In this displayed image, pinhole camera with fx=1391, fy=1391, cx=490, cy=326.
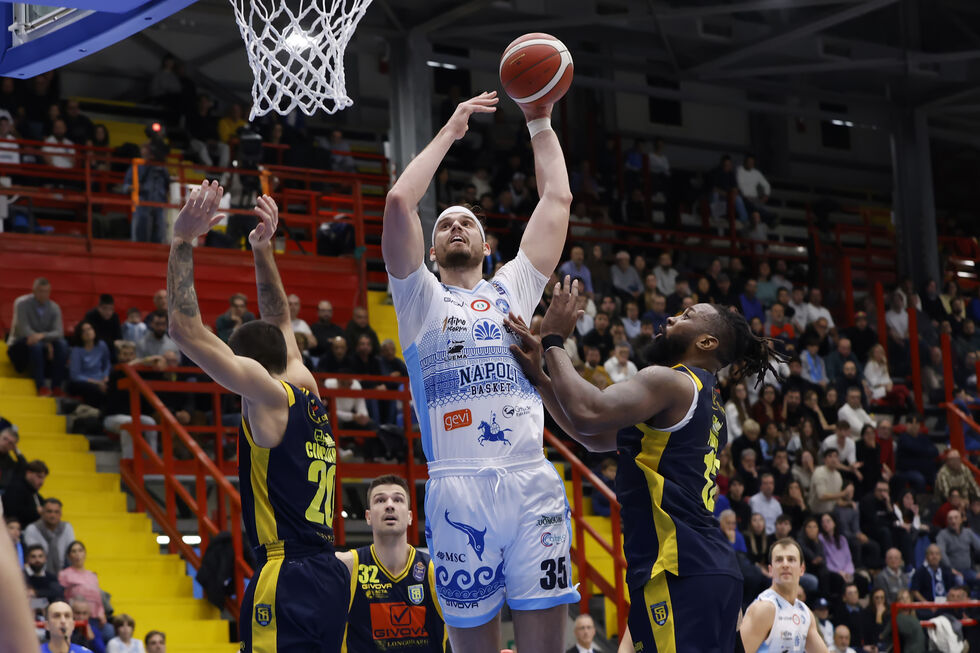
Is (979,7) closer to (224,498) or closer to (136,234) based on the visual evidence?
(136,234)

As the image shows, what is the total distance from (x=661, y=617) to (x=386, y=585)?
3009 mm

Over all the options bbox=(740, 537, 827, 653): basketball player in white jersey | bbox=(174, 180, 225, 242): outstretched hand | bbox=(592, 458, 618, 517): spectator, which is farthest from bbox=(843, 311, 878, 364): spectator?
bbox=(174, 180, 225, 242): outstretched hand

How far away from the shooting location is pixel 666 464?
5.89 metres

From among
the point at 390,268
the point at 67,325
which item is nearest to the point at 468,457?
the point at 390,268

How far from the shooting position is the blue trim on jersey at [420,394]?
6.07 meters

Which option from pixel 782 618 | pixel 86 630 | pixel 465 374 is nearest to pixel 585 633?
pixel 782 618

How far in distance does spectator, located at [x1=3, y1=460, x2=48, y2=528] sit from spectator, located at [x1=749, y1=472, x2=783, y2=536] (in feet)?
25.8

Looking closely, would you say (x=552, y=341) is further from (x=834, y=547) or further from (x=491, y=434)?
(x=834, y=547)

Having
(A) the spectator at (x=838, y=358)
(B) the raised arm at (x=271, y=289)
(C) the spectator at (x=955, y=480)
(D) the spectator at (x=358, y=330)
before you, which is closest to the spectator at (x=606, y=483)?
(D) the spectator at (x=358, y=330)

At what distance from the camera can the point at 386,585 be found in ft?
27.6

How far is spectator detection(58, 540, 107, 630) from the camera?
37.9 ft

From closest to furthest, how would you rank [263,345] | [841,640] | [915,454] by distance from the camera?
[263,345] → [841,640] → [915,454]

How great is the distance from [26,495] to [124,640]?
1.86 meters

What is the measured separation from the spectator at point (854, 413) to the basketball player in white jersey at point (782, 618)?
929cm
